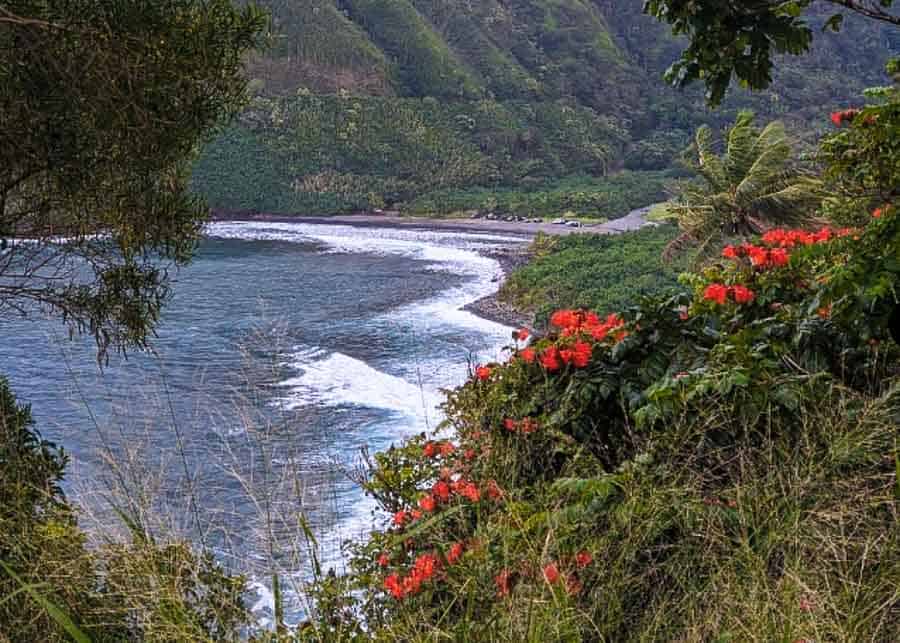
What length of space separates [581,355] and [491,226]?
36033 millimetres

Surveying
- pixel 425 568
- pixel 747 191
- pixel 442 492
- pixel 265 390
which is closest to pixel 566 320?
pixel 442 492

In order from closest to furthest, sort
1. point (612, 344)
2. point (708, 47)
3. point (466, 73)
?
point (708, 47) → point (612, 344) → point (466, 73)

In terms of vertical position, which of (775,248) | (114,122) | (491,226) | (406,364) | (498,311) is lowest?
(498,311)

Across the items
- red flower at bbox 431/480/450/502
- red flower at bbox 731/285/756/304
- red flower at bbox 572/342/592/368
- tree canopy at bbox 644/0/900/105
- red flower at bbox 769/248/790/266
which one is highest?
tree canopy at bbox 644/0/900/105

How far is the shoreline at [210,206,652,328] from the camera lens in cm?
2241

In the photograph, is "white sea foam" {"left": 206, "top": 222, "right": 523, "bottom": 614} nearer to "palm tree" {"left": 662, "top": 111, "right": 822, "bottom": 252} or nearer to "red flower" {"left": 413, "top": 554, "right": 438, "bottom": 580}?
"red flower" {"left": 413, "top": 554, "right": 438, "bottom": 580}

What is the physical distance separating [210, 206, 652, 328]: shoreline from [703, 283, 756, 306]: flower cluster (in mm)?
16766

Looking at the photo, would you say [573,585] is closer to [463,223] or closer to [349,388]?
[349,388]

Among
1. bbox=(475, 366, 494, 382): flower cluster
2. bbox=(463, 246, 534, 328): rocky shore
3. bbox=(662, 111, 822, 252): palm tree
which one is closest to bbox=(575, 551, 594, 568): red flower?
bbox=(475, 366, 494, 382): flower cluster

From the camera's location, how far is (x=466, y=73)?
63.8 metres

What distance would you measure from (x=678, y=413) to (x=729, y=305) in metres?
1.27

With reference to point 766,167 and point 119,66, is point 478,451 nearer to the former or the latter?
point 119,66

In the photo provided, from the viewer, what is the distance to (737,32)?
115 inches

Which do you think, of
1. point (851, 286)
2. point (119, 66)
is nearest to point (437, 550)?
point (851, 286)
